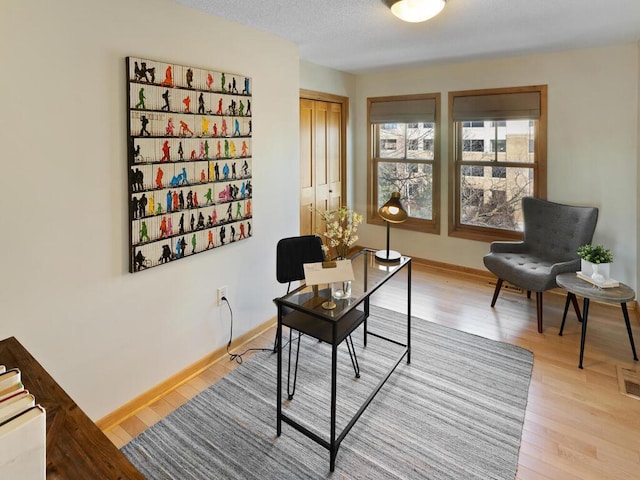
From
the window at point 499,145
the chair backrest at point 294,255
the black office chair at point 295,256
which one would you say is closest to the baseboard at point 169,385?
the black office chair at point 295,256

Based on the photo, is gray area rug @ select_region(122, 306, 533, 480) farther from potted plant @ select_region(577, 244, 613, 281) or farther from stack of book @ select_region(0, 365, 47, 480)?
stack of book @ select_region(0, 365, 47, 480)

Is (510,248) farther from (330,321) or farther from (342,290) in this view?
(330,321)

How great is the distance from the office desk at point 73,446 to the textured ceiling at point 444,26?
7.02ft

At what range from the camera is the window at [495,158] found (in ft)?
13.3

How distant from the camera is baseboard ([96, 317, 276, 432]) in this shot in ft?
7.32

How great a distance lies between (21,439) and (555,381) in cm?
286

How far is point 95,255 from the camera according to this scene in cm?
209

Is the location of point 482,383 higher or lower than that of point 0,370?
lower

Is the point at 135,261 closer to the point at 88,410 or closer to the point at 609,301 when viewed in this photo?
the point at 88,410

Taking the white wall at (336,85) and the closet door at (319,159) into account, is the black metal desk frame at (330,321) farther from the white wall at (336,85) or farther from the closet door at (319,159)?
the white wall at (336,85)

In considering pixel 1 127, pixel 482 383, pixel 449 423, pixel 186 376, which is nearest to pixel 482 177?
pixel 482 383

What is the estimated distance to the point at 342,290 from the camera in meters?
2.20

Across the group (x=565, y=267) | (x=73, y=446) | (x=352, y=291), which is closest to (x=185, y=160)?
(x=352, y=291)

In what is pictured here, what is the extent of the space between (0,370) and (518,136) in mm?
4489
